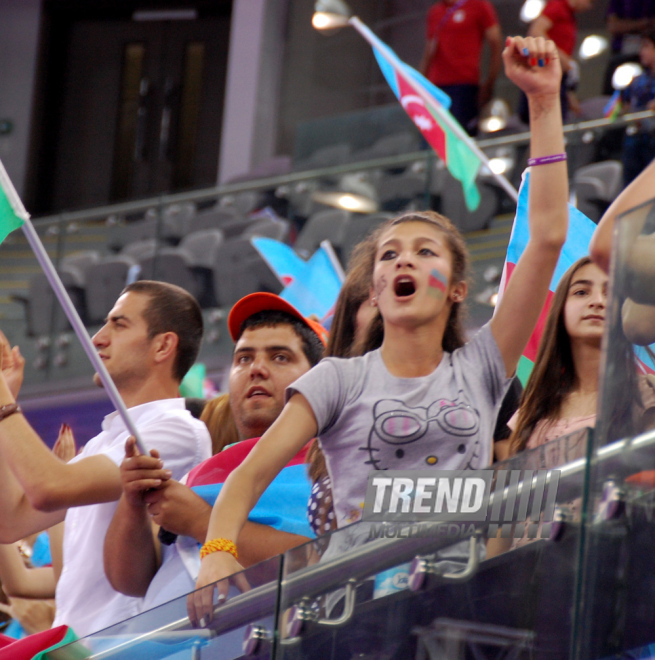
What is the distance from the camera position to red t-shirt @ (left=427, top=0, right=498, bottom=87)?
20.0ft

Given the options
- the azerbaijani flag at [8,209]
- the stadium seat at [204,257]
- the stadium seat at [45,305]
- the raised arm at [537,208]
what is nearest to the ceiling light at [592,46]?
the stadium seat at [204,257]

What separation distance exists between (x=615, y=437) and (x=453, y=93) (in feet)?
16.5

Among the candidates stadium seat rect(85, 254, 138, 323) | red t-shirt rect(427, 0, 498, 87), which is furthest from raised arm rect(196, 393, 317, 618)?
red t-shirt rect(427, 0, 498, 87)

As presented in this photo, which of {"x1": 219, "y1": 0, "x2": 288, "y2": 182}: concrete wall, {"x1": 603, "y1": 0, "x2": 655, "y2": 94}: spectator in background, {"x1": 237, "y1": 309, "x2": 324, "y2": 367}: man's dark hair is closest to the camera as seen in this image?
{"x1": 237, "y1": 309, "x2": 324, "y2": 367}: man's dark hair

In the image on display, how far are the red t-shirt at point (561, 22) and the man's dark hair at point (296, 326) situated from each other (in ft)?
12.9

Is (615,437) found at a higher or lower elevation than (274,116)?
lower

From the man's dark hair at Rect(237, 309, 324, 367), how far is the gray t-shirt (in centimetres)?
56

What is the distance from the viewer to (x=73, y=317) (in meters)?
1.89

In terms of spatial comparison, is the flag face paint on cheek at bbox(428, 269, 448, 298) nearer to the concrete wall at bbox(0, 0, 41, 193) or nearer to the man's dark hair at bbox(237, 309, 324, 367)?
the man's dark hair at bbox(237, 309, 324, 367)

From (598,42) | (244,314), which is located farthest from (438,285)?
(598,42)

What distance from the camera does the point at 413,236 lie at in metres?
1.78

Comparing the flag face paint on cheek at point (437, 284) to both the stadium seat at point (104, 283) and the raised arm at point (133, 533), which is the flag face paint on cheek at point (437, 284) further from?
the stadium seat at point (104, 283)

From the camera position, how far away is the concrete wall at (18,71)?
34.7 feet

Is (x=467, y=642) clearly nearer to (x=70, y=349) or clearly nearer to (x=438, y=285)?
(x=438, y=285)
